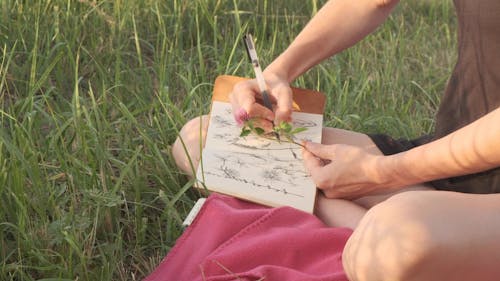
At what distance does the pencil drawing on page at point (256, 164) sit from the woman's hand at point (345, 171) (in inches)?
1.3

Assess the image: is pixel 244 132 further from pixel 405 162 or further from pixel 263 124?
pixel 405 162

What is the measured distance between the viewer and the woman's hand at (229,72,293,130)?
6.45 feet

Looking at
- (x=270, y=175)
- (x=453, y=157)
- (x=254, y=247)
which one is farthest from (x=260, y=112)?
(x=453, y=157)

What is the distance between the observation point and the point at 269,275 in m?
1.62

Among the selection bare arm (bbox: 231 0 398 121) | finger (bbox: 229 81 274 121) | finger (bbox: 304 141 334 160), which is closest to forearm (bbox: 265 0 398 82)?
bare arm (bbox: 231 0 398 121)

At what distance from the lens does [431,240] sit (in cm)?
142

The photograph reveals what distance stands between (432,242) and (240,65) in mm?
1249

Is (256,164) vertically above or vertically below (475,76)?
below

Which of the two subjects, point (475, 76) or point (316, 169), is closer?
point (475, 76)

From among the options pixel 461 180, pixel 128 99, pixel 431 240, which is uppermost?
pixel 431 240

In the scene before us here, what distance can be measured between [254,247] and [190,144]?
0.44 meters

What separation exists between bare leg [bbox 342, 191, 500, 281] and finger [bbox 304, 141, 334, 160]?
39 cm

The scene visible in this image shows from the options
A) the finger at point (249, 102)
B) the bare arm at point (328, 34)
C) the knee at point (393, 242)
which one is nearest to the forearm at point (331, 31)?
the bare arm at point (328, 34)

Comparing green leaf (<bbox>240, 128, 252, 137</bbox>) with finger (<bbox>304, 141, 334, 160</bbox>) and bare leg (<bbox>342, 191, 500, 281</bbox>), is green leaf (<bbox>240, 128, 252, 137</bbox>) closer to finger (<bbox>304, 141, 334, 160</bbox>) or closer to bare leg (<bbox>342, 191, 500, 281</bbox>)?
finger (<bbox>304, 141, 334, 160</bbox>)
